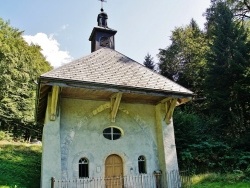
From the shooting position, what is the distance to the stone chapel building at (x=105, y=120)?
11102 mm

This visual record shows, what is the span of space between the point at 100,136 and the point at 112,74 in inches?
114

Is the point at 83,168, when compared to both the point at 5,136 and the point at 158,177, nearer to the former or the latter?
the point at 158,177

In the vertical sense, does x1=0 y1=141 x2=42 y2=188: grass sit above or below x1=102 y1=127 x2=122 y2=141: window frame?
below

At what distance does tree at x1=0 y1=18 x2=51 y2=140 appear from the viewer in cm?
2597

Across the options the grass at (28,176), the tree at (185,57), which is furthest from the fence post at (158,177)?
the tree at (185,57)

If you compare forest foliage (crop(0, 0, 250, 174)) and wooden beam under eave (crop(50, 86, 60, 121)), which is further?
forest foliage (crop(0, 0, 250, 174))

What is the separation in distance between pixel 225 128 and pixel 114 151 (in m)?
11.0

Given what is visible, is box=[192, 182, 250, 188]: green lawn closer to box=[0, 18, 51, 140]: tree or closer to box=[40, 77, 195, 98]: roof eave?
box=[40, 77, 195, 98]: roof eave

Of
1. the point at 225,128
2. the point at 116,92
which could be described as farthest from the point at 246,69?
the point at 116,92

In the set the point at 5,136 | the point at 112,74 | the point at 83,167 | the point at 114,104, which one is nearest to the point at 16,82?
the point at 5,136

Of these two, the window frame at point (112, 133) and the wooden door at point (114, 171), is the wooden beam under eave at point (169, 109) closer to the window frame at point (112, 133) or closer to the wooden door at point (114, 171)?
the window frame at point (112, 133)

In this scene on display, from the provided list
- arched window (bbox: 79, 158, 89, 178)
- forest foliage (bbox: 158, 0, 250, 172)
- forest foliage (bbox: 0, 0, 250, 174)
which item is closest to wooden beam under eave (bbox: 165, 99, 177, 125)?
forest foliage (bbox: 158, 0, 250, 172)

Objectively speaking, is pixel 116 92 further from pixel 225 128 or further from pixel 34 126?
pixel 34 126

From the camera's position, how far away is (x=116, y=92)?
1170 cm
